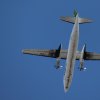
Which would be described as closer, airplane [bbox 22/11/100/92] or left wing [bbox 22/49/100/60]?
airplane [bbox 22/11/100/92]

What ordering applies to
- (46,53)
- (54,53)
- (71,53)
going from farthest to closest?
(46,53)
(54,53)
(71,53)

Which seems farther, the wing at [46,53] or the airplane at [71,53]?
the wing at [46,53]

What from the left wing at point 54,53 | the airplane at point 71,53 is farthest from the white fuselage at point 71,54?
the left wing at point 54,53

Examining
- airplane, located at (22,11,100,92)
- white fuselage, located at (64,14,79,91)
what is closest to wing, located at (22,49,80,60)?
airplane, located at (22,11,100,92)

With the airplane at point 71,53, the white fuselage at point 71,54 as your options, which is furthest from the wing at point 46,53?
the white fuselage at point 71,54

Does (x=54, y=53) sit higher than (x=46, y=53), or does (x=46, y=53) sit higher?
(x=54, y=53)

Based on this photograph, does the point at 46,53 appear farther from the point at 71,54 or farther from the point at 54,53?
the point at 71,54

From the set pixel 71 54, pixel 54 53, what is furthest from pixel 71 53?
pixel 54 53

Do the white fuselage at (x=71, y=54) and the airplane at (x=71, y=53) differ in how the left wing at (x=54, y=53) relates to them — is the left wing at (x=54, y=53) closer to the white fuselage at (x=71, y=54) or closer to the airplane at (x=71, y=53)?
the airplane at (x=71, y=53)

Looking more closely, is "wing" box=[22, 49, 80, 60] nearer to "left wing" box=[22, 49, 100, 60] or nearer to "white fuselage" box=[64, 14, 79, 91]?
"left wing" box=[22, 49, 100, 60]

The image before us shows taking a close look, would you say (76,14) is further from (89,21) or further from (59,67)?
(59,67)

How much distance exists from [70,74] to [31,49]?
19.7m

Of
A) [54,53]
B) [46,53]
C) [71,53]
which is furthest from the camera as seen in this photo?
[46,53]

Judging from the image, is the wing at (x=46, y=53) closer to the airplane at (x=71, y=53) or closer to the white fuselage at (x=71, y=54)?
the airplane at (x=71, y=53)
